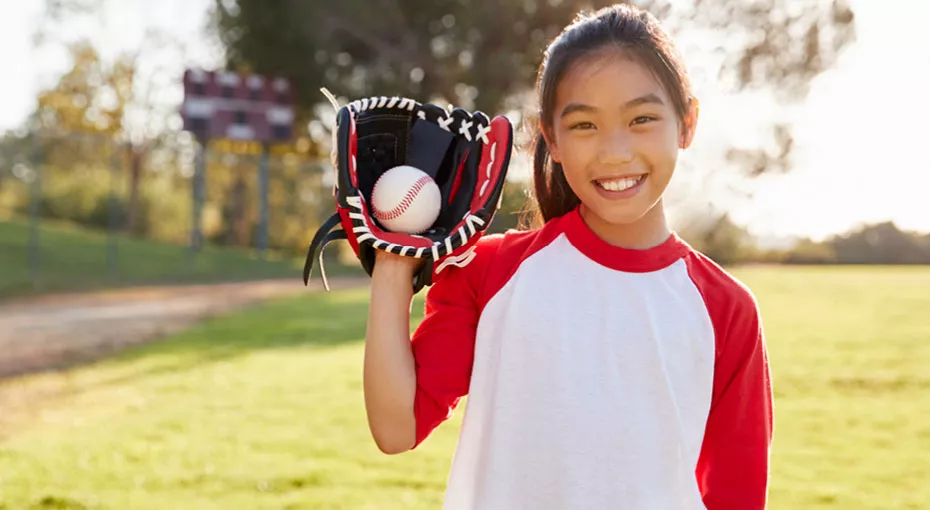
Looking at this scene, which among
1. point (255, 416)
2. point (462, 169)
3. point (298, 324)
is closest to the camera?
point (462, 169)

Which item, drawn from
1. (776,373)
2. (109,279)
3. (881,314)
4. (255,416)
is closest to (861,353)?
(776,373)

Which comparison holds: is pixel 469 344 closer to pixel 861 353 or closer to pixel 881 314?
pixel 861 353

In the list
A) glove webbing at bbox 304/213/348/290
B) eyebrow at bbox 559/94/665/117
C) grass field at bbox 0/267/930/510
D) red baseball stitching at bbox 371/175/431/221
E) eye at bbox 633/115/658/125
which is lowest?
grass field at bbox 0/267/930/510

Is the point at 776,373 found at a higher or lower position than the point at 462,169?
lower

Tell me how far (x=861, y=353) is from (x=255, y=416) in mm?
5476

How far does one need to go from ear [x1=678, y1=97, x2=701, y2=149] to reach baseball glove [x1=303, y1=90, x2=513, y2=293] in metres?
0.29

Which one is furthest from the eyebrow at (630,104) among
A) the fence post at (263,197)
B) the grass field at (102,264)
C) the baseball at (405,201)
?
the fence post at (263,197)

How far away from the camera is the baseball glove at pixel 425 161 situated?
146cm

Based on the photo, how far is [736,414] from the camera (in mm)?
1455

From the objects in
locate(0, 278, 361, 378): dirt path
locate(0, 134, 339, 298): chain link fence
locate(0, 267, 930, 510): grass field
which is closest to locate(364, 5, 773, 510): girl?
locate(0, 267, 930, 510): grass field

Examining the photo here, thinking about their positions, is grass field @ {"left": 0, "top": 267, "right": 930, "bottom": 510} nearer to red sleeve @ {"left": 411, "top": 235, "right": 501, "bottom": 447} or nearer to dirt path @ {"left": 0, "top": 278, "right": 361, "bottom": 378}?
dirt path @ {"left": 0, "top": 278, "right": 361, "bottom": 378}

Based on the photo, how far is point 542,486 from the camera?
4.51ft

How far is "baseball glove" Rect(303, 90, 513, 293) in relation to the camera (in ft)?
4.80

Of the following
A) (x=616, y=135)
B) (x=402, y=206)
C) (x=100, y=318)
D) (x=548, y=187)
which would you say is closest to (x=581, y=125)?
(x=616, y=135)
